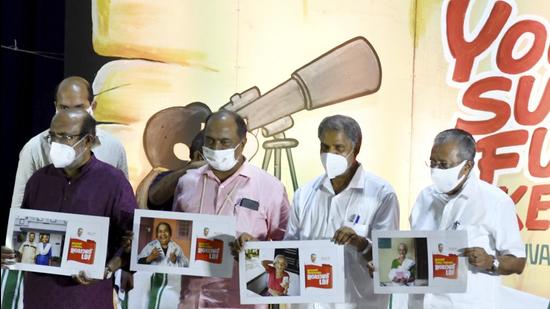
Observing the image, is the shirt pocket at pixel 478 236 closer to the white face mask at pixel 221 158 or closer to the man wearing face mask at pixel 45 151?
the white face mask at pixel 221 158

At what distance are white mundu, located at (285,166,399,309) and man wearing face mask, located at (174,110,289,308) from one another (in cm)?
11

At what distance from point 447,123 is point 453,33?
0.54 metres

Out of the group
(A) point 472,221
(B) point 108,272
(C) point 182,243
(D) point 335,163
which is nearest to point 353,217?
(D) point 335,163

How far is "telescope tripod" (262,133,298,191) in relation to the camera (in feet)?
15.6

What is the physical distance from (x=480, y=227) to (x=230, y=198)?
46.2 inches

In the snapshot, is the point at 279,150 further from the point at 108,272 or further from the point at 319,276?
the point at 108,272

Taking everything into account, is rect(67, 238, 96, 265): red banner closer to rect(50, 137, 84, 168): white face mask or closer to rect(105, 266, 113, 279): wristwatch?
rect(105, 266, 113, 279): wristwatch

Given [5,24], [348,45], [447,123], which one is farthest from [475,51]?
[5,24]

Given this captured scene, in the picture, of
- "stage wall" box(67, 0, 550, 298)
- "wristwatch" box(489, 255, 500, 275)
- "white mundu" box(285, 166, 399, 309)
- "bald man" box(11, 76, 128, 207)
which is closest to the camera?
"wristwatch" box(489, 255, 500, 275)

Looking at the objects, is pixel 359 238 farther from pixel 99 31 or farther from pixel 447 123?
pixel 99 31

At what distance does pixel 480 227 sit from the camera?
12.0 ft

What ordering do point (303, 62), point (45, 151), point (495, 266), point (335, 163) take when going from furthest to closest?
point (303, 62) < point (45, 151) < point (335, 163) < point (495, 266)

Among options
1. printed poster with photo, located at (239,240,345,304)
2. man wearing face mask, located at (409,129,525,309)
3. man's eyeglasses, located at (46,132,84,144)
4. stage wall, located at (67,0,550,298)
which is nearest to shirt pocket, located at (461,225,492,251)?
man wearing face mask, located at (409,129,525,309)

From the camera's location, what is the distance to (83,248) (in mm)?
3662
